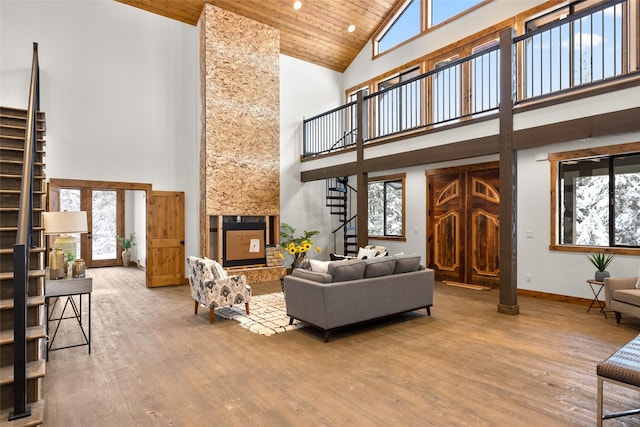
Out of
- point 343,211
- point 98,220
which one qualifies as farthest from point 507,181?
point 98,220

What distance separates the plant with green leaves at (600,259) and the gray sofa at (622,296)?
532 millimetres

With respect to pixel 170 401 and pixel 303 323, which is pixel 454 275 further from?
pixel 170 401

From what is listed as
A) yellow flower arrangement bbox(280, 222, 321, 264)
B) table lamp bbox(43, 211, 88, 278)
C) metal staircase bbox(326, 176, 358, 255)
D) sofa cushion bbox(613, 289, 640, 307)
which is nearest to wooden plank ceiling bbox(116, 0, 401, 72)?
metal staircase bbox(326, 176, 358, 255)

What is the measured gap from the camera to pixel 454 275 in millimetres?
7914

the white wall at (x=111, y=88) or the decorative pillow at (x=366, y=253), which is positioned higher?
the white wall at (x=111, y=88)

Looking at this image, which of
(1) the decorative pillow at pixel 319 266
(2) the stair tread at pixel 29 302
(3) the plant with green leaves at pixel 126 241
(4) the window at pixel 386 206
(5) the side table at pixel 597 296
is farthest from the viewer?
(3) the plant with green leaves at pixel 126 241

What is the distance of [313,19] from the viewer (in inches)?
342

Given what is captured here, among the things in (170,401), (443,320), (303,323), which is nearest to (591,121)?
(443,320)

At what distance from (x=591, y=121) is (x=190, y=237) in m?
7.17

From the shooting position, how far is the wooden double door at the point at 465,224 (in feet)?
23.8

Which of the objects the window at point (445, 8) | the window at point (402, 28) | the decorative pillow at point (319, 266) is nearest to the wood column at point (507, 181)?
the decorative pillow at point (319, 266)

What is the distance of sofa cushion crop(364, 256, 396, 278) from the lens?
15.2ft

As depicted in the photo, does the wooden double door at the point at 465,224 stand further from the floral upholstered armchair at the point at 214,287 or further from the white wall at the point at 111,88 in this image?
the white wall at the point at 111,88

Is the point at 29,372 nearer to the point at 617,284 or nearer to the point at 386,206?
the point at 617,284
